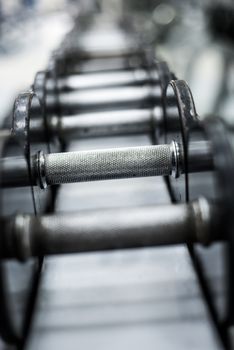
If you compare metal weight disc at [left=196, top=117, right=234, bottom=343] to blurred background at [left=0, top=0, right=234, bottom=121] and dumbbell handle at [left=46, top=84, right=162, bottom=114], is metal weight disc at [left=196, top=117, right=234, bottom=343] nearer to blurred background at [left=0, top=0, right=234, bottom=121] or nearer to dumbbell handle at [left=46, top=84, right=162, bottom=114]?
dumbbell handle at [left=46, top=84, right=162, bottom=114]

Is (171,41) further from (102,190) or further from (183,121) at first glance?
(183,121)

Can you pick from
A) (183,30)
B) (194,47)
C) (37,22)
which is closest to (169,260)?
(194,47)

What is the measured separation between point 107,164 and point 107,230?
181 mm

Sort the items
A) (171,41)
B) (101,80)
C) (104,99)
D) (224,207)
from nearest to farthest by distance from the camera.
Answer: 1. (224,207)
2. (104,99)
3. (101,80)
4. (171,41)

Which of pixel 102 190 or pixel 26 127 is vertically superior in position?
pixel 26 127

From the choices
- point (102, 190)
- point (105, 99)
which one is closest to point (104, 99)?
point (105, 99)

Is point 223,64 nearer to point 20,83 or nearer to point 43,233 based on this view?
point 20,83

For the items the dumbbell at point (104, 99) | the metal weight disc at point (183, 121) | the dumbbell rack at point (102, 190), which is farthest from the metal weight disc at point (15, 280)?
the dumbbell at point (104, 99)

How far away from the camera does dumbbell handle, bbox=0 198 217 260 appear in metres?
0.71

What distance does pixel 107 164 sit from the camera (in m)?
0.85

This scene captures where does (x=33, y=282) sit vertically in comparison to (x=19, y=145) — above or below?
below

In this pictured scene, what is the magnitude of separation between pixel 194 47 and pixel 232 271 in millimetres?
4344

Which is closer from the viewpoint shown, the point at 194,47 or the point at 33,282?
the point at 33,282

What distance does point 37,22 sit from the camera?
830cm
